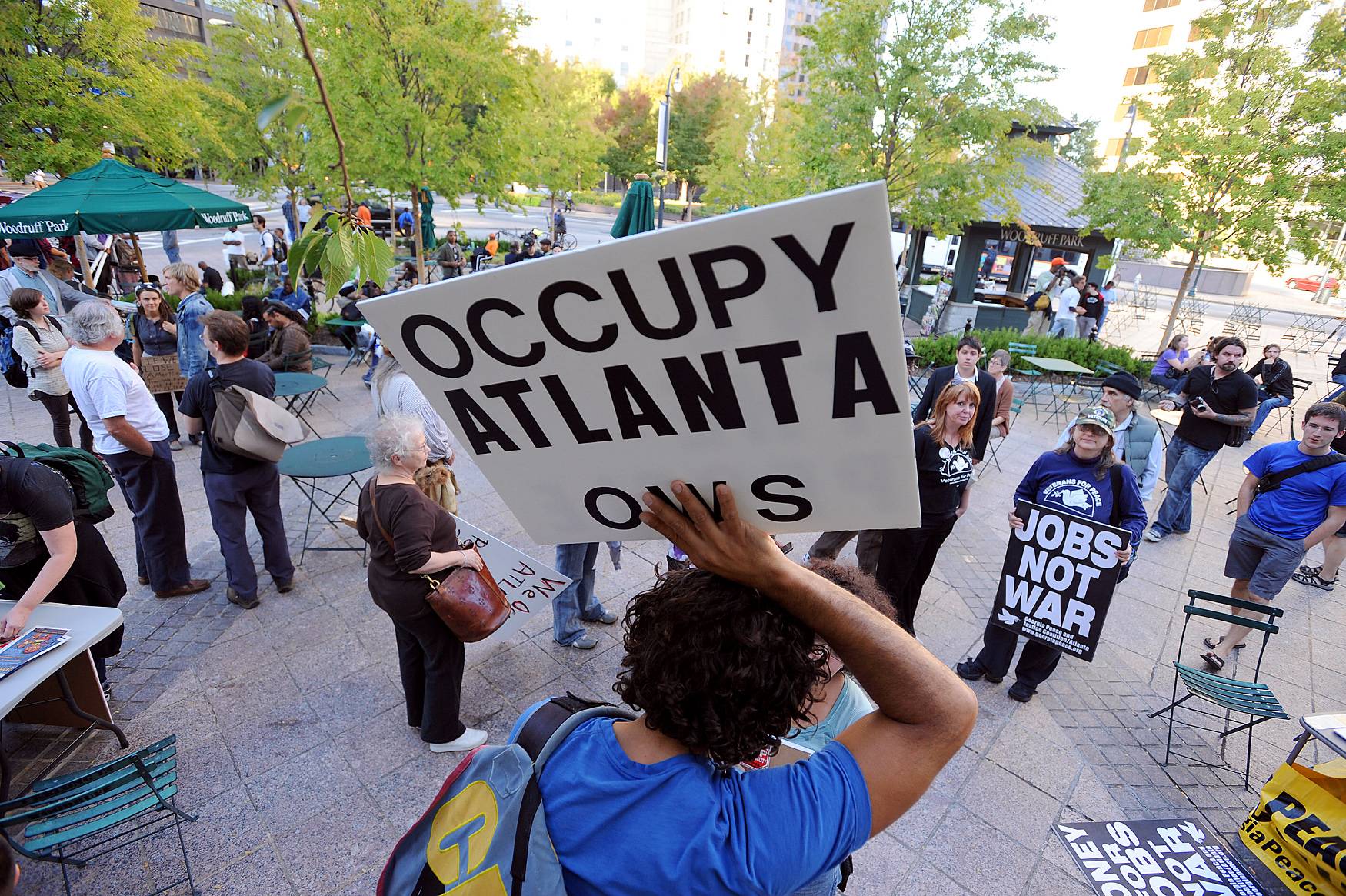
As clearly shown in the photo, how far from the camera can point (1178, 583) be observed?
21.3ft

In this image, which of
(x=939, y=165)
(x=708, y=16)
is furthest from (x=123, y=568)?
(x=708, y=16)

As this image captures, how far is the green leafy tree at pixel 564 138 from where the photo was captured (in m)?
24.8

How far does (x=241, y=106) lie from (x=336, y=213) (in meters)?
18.1

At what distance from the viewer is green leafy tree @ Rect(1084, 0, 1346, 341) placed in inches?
436

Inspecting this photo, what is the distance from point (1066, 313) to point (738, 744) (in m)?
16.8

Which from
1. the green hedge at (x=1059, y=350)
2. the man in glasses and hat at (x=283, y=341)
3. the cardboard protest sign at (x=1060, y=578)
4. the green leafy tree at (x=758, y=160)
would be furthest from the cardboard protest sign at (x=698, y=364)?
the green leafy tree at (x=758, y=160)

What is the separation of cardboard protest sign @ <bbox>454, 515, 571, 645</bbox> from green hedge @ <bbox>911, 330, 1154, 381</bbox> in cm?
1019

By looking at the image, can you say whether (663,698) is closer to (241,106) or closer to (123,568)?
(123,568)

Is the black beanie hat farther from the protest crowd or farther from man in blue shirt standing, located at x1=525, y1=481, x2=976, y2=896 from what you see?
man in blue shirt standing, located at x1=525, y1=481, x2=976, y2=896

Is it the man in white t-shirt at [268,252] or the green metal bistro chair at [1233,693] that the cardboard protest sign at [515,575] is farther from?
the man in white t-shirt at [268,252]

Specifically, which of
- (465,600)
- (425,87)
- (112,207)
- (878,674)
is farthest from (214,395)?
(425,87)

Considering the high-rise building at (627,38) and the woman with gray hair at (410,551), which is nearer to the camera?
the woman with gray hair at (410,551)

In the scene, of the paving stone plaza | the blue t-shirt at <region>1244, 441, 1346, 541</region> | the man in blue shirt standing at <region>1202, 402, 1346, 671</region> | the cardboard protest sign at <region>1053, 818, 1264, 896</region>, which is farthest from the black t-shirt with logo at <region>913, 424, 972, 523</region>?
the blue t-shirt at <region>1244, 441, 1346, 541</region>

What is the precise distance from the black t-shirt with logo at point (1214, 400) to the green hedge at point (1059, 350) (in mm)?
5430
